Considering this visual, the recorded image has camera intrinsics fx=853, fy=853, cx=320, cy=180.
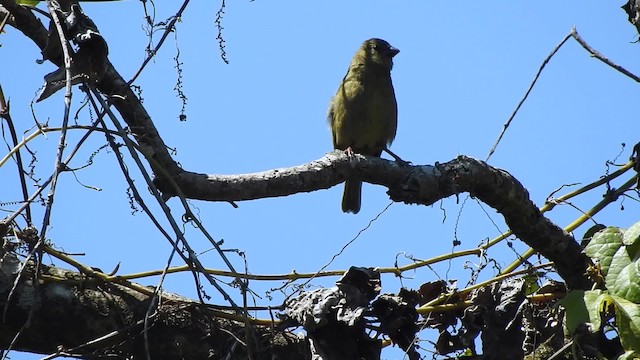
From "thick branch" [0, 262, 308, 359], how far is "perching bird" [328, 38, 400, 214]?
2.78 meters

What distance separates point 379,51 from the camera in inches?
253

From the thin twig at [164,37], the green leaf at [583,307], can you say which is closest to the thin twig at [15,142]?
the thin twig at [164,37]

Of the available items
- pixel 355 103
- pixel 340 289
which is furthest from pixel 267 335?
pixel 355 103

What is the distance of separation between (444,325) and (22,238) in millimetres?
1546

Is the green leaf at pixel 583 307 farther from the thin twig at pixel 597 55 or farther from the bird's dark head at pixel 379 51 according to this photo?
the bird's dark head at pixel 379 51

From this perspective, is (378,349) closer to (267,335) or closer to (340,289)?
(340,289)

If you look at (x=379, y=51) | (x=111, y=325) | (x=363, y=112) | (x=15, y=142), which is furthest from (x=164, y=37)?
(x=379, y=51)

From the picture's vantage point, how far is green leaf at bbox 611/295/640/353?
250 centimetres

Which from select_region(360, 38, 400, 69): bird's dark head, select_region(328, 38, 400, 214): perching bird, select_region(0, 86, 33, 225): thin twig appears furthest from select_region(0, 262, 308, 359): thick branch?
select_region(360, 38, 400, 69): bird's dark head

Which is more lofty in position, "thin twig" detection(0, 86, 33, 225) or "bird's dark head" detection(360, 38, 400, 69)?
"bird's dark head" detection(360, 38, 400, 69)

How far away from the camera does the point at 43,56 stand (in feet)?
8.55

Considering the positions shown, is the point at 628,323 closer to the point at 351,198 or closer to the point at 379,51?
the point at 351,198

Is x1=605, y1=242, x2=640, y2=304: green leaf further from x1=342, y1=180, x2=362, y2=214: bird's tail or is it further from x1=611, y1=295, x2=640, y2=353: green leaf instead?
x1=342, y1=180, x2=362, y2=214: bird's tail

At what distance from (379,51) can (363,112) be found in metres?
0.77
